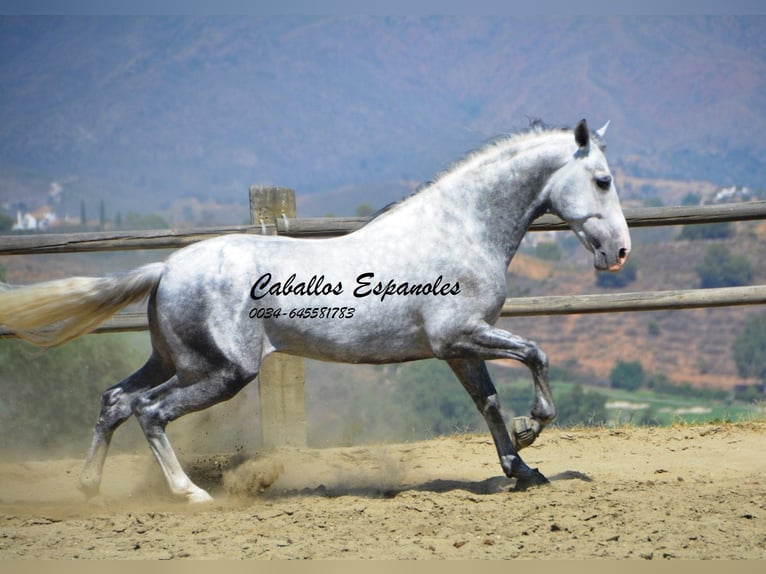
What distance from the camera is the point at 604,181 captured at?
4980mm

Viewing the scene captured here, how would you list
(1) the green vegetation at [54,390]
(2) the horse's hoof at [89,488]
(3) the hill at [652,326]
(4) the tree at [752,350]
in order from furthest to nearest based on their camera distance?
(3) the hill at [652,326] → (4) the tree at [752,350] → (1) the green vegetation at [54,390] → (2) the horse's hoof at [89,488]

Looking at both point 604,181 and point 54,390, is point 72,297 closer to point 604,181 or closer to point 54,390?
point 604,181

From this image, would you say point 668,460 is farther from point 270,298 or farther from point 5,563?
point 5,563

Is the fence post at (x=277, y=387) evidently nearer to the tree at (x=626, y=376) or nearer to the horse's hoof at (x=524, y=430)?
the horse's hoof at (x=524, y=430)

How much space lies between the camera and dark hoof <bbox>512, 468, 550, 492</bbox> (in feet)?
16.6

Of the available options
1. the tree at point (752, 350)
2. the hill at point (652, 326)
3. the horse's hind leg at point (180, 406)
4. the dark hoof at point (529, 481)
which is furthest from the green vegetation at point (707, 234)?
the horse's hind leg at point (180, 406)

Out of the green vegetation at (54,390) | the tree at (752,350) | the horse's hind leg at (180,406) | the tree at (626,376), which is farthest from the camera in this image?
the tree at (752,350)

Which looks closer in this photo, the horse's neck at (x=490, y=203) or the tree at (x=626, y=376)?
the horse's neck at (x=490, y=203)

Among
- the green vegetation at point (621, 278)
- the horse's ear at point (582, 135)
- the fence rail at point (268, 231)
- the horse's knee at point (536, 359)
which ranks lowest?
the green vegetation at point (621, 278)

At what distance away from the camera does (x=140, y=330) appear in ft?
20.1

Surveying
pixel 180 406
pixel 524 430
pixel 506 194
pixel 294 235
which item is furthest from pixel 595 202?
→ pixel 180 406

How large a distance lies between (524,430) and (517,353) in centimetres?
43

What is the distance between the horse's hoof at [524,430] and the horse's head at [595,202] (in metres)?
0.90

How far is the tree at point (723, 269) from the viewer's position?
85438mm
